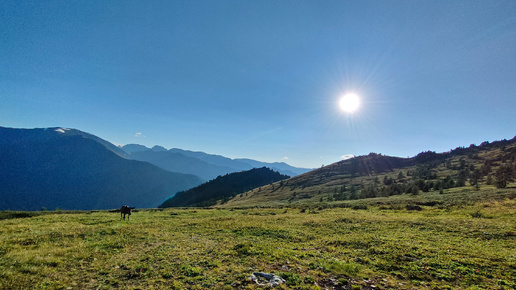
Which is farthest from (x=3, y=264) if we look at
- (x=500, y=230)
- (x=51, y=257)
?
(x=500, y=230)

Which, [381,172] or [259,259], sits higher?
[381,172]

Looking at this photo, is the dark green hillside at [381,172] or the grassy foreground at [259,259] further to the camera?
the dark green hillside at [381,172]

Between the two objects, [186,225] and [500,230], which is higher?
[500,230]

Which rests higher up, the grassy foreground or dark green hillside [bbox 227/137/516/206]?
dark green hillside [bbox 227/137/516/206]

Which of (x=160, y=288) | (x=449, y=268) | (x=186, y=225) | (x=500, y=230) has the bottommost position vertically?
(x=186, y=225)

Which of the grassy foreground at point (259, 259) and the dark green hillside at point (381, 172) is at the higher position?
the dark green hillside at point (381, 172)

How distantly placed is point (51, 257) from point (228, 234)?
13.7 m

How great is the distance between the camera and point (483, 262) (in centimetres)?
1216

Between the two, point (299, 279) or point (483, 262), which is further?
point (483, 262)

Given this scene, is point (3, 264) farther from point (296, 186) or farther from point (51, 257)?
point (296, 186)

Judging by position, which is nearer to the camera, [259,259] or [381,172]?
[259,259]

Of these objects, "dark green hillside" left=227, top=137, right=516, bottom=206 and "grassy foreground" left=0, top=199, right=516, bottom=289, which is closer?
"grassy foreground" left=0, top=199, right=516, bottom=289

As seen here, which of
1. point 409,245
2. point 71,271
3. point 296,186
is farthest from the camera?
point 296,186

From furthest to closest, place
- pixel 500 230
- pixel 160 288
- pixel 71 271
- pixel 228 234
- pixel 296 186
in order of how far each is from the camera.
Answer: pixel 296 186
pixel 228 234
pixel 500 230
pixel 71 271
pixel 160 288
